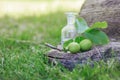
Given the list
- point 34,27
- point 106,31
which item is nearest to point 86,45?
point 106,31

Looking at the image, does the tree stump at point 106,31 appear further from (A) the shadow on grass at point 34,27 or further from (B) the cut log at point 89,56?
(A) the shadow on grass at point 34,27

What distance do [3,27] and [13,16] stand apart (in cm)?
106

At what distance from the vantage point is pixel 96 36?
3.55 meters

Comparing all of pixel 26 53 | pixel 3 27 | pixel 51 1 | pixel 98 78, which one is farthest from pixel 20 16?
pixel 98 78

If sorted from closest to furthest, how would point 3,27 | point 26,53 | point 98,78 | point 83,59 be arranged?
point 98,78 < point 83,59 < point 26,53 < point 3,27

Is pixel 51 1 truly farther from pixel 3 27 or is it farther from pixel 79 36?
pixel 79 36

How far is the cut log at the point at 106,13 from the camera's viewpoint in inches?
151

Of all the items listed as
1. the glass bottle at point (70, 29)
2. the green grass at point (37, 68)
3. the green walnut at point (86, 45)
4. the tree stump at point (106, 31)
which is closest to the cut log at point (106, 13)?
the tree stump at point (106, 31)

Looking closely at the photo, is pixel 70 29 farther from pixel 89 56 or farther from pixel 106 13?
pixel 89 56

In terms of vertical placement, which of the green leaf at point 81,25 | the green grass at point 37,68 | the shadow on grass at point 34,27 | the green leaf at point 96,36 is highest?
the green leaf at point 81,25

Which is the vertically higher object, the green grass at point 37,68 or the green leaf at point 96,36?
the green leaf at point 96,36

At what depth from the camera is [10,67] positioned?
11.4 feet

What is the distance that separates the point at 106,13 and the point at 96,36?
436mm

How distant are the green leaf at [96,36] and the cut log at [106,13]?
1.05ft
